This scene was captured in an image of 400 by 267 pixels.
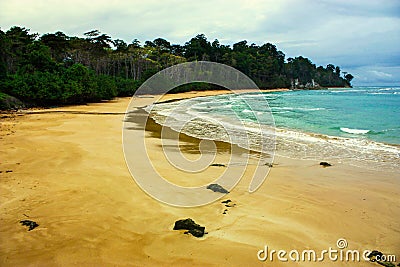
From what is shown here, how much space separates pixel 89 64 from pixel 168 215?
175ft

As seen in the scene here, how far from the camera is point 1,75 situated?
28031 mm

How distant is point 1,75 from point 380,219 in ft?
103

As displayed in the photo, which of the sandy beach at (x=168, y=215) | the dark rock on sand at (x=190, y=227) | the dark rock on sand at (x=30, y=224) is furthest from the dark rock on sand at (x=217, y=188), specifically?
the dark rock on sand at (x=30, y=224)

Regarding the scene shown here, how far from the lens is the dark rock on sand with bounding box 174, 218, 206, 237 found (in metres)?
4.78

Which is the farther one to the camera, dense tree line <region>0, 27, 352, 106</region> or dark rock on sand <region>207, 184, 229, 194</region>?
dense tree line <region>0, 27, 352, 106</region>

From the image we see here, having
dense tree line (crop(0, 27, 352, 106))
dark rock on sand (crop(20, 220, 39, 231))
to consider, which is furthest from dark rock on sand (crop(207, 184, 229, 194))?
dense tree line (crop(0, 27, 352, 106))

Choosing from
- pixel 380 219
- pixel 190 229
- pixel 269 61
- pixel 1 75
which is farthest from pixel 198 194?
pixel 269 61

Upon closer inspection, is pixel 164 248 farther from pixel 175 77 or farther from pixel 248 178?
pixel 175 77

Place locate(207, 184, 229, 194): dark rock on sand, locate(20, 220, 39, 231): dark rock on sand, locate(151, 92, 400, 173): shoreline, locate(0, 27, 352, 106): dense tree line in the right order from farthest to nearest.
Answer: locate(0, 27, 352, 106): dense tree line
locate(151, 92, 400, 173): shoreline
locate(207, 184, 229, 194): dark rock on sand
locate(20, 220, 39, 231): dark rock on sand

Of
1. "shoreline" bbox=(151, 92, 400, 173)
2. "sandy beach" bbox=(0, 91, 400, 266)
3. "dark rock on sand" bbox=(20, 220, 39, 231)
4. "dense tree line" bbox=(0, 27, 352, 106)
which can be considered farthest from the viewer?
"dense tree line" bbox=(0, 27, 352, 106)

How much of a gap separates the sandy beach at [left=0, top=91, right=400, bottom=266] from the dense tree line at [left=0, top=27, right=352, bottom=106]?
21.7 meters

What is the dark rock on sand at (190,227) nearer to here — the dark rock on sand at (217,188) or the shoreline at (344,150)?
the dark rock on sand at (217,188)

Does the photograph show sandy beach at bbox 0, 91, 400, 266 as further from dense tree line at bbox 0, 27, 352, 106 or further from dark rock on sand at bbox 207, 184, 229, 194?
dense tree line at bbox 0, 27, 352, 106

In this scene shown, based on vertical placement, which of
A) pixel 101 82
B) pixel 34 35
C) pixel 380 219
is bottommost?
pixel 380 219
